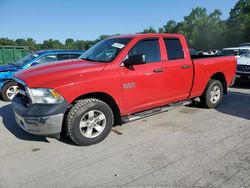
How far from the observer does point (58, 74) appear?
4.12 meters

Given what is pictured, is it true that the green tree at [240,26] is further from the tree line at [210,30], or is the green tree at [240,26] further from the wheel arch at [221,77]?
the wheel arch at [221,77]

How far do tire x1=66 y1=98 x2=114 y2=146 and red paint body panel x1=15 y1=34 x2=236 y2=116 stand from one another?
0.20m

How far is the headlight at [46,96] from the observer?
154 inches

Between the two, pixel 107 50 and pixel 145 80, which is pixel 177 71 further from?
pixel 107 50

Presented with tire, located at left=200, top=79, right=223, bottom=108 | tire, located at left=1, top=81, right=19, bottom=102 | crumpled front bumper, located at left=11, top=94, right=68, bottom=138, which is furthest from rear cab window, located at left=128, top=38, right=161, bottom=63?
tire, located at left=1, top=81, right=19, bottom=102

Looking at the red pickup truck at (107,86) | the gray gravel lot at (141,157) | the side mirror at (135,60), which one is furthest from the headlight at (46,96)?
the side mirror at (135,60)

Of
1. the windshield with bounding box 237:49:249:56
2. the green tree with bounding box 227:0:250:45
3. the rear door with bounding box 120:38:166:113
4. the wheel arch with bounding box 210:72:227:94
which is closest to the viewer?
the rear door with bounding box 120:38:166:113

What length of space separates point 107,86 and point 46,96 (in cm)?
103

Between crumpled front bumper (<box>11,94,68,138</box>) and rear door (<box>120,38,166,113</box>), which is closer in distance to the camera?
crumpled front bumper (<box>11,94,68,138</box>)

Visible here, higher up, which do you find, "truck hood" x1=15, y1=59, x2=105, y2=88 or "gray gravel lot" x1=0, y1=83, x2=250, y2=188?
"truck hood" x1=15, y1=59, x2=105, y2=88

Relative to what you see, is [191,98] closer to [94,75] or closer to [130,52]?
[130,52]

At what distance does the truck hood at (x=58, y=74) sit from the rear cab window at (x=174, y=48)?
1.63 m

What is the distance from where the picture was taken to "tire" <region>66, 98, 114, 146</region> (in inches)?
161

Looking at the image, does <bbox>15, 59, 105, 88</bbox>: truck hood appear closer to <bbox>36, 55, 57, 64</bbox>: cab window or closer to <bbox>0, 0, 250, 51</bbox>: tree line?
<bbox>36, 55, 57, 64</bbox>: cab window
